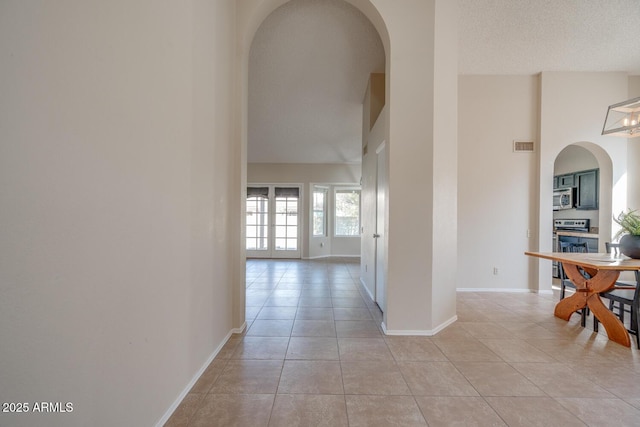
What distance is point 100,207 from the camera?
3.58ft

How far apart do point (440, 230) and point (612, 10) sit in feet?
10.8

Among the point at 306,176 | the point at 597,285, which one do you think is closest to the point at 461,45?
the point at 597,285

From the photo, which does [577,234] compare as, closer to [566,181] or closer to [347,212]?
[566,181]

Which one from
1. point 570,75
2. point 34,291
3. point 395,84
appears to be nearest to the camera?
point 34,291

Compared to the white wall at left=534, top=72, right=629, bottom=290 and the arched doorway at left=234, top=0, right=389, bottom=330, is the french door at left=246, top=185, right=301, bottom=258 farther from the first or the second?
the white wall at left=534, top=72, right=629, bottom=290

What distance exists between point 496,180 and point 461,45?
6.75 feet

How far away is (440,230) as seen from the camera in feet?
9.07

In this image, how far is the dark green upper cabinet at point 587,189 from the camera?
5051 millimetres

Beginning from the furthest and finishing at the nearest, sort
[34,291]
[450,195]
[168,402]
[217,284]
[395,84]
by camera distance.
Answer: [450,195]
[395,84]
[217,284]
[168,402]
[34,291]

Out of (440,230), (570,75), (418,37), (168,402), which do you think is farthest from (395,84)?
(570,75)

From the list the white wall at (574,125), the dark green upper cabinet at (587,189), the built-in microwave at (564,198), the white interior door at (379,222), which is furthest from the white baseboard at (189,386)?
the built-in microwave at (564,198)

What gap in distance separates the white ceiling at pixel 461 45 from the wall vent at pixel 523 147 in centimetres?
108

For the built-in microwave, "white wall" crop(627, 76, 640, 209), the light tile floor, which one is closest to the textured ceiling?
"white wall" crop(627, 76, 640, 209)

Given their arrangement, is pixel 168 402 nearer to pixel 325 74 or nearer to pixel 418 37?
pixel 418 37
